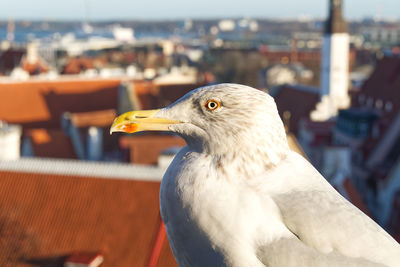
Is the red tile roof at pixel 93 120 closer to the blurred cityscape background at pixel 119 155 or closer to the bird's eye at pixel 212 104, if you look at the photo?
the blurred cityscape background at pixel 119 155

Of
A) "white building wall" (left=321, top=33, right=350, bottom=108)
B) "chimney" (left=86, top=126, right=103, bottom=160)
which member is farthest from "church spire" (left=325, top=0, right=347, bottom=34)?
"chimney" (left=86, top=126, right=103, bottom=160)

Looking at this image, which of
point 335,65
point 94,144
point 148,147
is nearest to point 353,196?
point 148,147

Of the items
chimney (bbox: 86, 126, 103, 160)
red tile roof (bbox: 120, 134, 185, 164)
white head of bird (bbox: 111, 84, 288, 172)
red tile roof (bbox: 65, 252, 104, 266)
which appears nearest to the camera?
white head of bird (bbox: 111, 84, 288, 172)

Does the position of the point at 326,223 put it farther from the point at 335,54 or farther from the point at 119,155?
the point at 335,54

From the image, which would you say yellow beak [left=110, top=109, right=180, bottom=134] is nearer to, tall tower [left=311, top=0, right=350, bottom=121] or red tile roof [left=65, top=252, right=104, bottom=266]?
red tile roof [left=65, top=252, right=104, bottom=266]

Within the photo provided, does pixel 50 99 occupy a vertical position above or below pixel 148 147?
below

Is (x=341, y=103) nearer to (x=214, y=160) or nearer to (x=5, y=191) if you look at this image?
(x=5, y=191)

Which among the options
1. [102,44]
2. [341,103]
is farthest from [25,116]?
[102,44]
